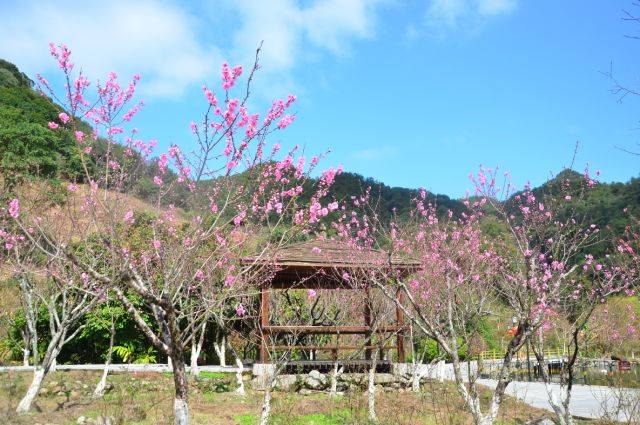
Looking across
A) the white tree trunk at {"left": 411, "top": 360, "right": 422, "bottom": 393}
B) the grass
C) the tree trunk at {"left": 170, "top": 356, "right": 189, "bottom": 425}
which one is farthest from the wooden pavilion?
the tree trunk at {"left": 170, "top": 356, "right": 189, "bottom": 425}

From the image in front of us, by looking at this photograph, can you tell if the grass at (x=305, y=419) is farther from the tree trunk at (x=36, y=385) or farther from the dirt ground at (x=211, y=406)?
the tree trunk at (x=36, y=385)

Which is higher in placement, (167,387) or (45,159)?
(45,159)

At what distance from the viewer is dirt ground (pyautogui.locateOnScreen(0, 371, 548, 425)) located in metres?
7.18

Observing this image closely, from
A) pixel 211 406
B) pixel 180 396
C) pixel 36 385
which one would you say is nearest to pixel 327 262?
pixel 211 406

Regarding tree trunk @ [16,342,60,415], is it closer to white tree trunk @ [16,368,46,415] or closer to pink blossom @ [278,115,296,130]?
white tree trunk @ [16,368,46,415]

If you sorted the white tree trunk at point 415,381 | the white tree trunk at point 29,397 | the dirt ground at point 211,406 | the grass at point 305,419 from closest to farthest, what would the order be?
1. the dirt ground at point 211,406
2. the grass at point 305,419
3. the white tree trunk at point 29,397
4. the white tree trunk at point 415,381

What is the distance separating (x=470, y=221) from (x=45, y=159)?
26084mm

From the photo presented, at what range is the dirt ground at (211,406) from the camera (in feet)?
23.6

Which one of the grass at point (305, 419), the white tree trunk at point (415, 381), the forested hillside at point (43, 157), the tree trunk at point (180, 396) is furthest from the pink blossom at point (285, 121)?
the forested hillside at point (43, 157)

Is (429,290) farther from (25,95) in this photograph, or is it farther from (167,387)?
(25,95)

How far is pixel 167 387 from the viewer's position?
1025cm

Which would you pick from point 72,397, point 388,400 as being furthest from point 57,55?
point 388,400

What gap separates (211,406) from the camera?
8805mm

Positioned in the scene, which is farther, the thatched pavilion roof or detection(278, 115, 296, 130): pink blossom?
the thatched pavilion roof
